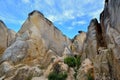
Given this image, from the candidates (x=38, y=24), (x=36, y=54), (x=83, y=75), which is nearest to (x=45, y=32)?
(x=38, y=24)

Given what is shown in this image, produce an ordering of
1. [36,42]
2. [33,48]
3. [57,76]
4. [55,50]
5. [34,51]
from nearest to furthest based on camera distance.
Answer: [57,76] < [34,51] < [33,48] < [36,42] < [55,50]

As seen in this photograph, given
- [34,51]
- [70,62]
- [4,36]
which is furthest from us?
[4,36]

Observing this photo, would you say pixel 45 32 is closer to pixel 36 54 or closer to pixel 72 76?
pixel 36 54

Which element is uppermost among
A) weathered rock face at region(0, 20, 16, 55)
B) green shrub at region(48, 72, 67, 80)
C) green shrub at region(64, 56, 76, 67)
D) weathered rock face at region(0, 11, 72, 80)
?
weathered rock face at region(0, 20, 16, 55)

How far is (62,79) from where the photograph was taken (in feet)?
96.3

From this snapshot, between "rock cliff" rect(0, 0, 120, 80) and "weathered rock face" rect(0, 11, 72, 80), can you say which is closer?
"rock cliff" rect(0, 0, 120, 80)

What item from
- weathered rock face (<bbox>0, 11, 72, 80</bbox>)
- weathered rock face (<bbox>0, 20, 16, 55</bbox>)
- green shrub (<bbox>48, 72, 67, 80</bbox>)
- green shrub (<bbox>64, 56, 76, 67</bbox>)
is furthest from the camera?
weathered rock face (<bbox>0, 20, 16, 55</bbox>)

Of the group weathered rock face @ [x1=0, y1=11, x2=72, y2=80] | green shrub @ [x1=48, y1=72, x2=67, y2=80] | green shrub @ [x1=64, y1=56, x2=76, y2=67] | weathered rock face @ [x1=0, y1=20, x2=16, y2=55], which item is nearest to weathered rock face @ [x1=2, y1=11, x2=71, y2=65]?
weathered rock face @ [x1=0, y1=11, x2=72, y2=80]

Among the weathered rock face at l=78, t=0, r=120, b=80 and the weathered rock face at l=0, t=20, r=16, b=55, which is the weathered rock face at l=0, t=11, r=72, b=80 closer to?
the weathered rock face at l=0, t=20, r=16, b=55

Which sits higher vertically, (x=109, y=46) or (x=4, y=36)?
(x=4, y=36)

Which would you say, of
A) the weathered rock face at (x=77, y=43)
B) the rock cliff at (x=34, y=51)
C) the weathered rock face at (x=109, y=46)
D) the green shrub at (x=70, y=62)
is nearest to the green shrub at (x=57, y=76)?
the rock cliff at (x=34, y=51)

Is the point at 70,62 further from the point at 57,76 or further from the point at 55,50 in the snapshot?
the point at 55,50

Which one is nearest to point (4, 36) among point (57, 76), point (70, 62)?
point (70, 62)

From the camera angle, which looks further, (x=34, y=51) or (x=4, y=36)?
(x=4, y=36)
